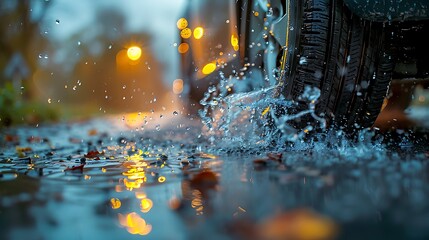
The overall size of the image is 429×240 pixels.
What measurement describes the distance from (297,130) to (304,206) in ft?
5.11

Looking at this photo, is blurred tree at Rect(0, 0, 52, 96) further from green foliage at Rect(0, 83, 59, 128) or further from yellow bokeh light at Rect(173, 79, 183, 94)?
yellow bokeh light at Rect(173, 79, 183, 94)

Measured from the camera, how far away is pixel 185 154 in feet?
10.7

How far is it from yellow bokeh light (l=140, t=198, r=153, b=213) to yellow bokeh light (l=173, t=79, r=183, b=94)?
180 inches

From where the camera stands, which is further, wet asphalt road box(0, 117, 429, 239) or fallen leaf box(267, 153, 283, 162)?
fallen leaf box(267, 153, 283, 162)

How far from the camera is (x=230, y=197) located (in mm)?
1733

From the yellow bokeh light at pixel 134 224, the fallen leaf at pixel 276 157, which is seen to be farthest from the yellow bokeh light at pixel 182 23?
the yellow bokeh light at pixel 134 224

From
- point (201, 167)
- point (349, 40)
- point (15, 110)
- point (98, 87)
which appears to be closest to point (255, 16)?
point (349, 40)

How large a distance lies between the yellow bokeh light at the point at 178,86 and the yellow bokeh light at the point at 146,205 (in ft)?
15.0

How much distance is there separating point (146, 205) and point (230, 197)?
31cm

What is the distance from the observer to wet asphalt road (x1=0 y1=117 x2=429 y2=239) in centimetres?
132

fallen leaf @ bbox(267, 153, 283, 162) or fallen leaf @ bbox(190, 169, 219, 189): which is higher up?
fallen leaf @ bbox(267, 153, 283, 162)

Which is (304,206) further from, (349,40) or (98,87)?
Answer: (98,87)

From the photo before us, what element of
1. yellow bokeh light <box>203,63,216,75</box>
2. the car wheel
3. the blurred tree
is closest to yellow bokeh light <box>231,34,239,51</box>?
yellow bokeh light <box>203,63,216,75</box>

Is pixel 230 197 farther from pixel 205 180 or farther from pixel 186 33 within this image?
pixel 186 33
